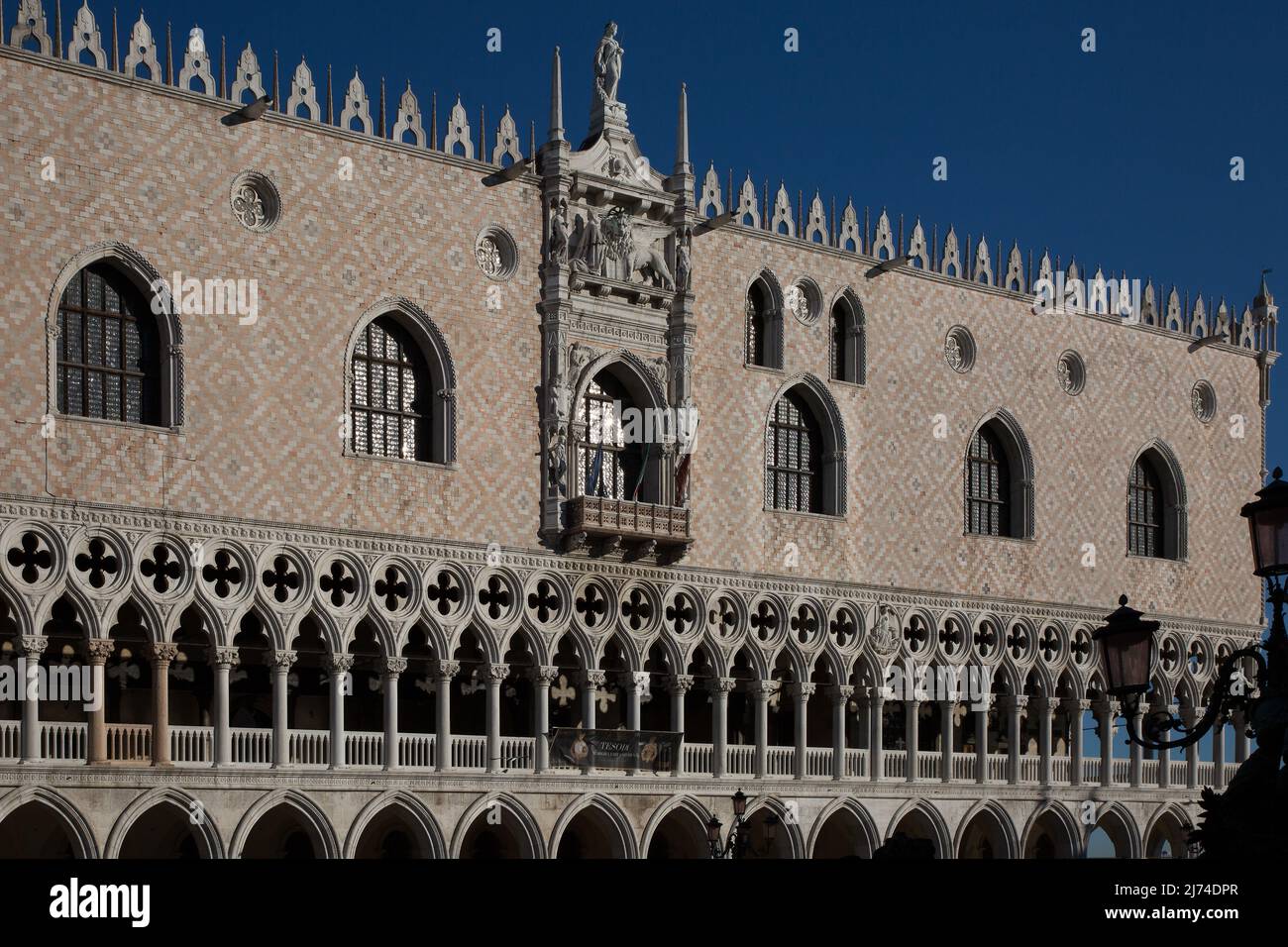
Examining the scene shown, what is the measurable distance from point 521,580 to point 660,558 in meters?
1.96

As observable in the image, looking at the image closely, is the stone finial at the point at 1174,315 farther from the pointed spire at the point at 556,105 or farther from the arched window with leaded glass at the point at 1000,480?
the pointed spire at the point at 556,105

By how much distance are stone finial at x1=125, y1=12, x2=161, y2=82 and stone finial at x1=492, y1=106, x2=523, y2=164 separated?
427 cm

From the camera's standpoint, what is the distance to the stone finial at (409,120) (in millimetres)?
23312

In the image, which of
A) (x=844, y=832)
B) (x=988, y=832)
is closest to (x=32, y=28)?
(x=844, y=832)

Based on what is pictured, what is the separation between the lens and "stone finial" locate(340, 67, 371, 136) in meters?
22.9

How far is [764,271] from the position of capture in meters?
26.4

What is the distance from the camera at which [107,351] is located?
21109 mm

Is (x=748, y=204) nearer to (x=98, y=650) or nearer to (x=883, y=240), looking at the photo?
(x=883, y=240)

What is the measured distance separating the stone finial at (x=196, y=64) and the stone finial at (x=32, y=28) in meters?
1.45

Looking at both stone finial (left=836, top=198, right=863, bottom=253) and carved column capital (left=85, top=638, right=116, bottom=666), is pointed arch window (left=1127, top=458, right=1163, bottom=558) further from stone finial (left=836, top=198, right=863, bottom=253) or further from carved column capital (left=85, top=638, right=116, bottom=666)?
carved column capital (left=85, top=638, right=116, bottom=666)

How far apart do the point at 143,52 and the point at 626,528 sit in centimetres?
760

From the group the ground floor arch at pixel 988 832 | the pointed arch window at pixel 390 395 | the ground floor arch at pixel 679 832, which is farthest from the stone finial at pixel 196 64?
the ground floor arch at pixel 988 832
